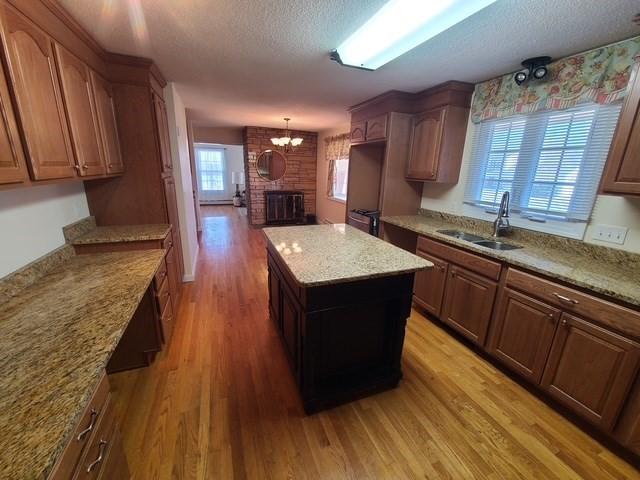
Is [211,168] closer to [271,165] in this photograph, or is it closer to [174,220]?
[271,165]

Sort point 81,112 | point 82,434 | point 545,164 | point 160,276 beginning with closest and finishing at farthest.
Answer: point 82,434, point 81,112, point 160,276, point 545,164

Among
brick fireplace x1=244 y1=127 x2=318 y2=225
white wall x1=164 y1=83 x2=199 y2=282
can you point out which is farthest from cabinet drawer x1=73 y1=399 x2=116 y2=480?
brick fireplace x1=244 y1=127 x2=318 y2=225

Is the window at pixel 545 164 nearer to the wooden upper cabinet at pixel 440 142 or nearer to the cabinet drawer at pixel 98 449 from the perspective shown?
the wooden upper cabinet at pixel 440 142

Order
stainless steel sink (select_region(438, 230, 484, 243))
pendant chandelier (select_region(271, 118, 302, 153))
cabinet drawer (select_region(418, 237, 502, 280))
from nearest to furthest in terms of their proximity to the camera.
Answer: cabinet drawer (select_region(418, 237, 502, 280)) < stainless steel sink (select_region(438, 230, 484, 243)) < pendant chandelier (select_region(271, 118, 302, 153))

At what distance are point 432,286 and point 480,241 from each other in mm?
605

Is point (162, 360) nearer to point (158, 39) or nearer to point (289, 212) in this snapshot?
point (158, 39)

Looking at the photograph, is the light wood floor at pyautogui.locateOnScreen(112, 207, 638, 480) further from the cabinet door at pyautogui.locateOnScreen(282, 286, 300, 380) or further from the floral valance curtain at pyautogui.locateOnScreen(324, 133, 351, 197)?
the floral valance curtain at pyautogui.locateOnScreen(324, 133, 351, 197)

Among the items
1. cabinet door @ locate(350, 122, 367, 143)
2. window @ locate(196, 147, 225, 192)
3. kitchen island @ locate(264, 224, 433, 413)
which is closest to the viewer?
kitchen island @ locate(264, 224, 433, 413)

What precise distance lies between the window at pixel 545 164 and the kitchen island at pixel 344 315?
136cm

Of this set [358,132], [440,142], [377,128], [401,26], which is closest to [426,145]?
[440,142]

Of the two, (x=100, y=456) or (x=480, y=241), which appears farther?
(x=480, y=241)

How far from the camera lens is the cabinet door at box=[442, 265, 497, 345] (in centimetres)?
209

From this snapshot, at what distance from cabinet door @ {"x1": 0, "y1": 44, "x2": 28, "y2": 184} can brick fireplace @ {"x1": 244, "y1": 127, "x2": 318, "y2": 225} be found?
17.7 ft

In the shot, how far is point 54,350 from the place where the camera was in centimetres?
98
